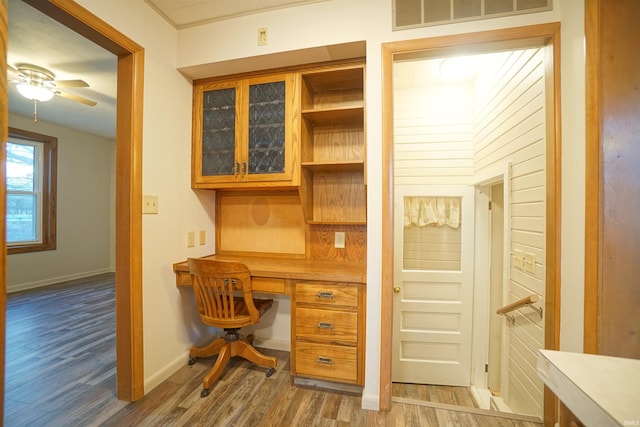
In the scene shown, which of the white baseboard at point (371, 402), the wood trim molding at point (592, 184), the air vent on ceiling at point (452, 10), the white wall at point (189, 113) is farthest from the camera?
the white baseboard at point (371, 402)

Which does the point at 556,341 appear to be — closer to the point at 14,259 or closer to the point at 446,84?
the point at 446,84

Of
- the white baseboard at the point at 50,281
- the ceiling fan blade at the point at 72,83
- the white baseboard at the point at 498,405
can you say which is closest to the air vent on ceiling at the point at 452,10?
the white baseboard at the point at 498,405

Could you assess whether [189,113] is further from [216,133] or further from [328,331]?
[328,331]

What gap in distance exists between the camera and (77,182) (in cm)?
443

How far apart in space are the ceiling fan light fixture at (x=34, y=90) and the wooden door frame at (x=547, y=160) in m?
3.45

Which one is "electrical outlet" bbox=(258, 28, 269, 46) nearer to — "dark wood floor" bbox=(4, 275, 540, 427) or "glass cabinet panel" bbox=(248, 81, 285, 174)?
"glass cabinet panel" bbox=(248, 81, 285, 174)

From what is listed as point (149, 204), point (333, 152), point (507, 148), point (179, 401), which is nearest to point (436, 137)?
point (507, 148)

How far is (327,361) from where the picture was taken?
1596 millimetres

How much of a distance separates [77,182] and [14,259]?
4.90ft

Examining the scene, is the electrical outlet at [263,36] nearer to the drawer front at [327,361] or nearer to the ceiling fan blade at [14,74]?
the drawer front at [327,361]

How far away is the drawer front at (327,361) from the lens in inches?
61.5

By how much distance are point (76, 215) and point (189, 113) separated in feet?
14.0

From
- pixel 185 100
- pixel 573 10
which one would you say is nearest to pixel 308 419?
pixel 185 100

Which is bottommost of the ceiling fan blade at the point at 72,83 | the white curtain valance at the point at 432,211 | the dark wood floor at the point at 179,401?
the dark wood floor at the point at 179,401
